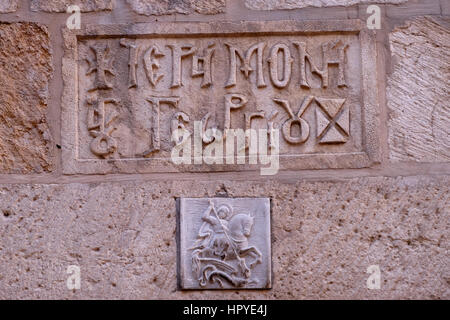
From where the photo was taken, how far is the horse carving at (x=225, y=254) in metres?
2.51

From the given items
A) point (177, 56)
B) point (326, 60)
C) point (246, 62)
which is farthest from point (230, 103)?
point (326, 60)

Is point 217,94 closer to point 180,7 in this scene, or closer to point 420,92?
point 180,7

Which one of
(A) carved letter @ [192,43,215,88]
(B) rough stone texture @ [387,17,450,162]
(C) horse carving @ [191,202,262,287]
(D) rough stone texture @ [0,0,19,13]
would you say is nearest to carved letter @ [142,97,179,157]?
(A) carved letter @ [192,43,215,88]

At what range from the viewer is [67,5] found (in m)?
2.71

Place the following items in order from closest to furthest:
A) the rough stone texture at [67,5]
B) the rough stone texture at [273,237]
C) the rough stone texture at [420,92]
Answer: the rough stone texture at [273,237] < the rough stone texture at [420,92] < the rough stone texture at [67,5]

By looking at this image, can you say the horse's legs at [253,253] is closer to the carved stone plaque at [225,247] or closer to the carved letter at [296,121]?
the carved stone plaque at [225,247]

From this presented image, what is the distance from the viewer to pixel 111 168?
2.61 m

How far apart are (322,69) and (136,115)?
72 centimetres

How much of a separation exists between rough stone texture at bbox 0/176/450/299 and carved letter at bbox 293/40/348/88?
0.38 meters

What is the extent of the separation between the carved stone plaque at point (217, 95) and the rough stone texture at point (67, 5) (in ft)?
0.28

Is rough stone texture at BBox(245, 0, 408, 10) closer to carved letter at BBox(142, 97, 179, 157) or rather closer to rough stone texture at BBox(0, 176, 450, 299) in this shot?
carved letter at BBox(142, 97, 179, 157)

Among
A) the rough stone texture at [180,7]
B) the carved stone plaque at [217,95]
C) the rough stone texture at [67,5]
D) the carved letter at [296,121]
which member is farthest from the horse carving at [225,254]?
the rough stone texture at [67,5]

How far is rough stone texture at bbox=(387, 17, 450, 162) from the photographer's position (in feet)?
8.56
